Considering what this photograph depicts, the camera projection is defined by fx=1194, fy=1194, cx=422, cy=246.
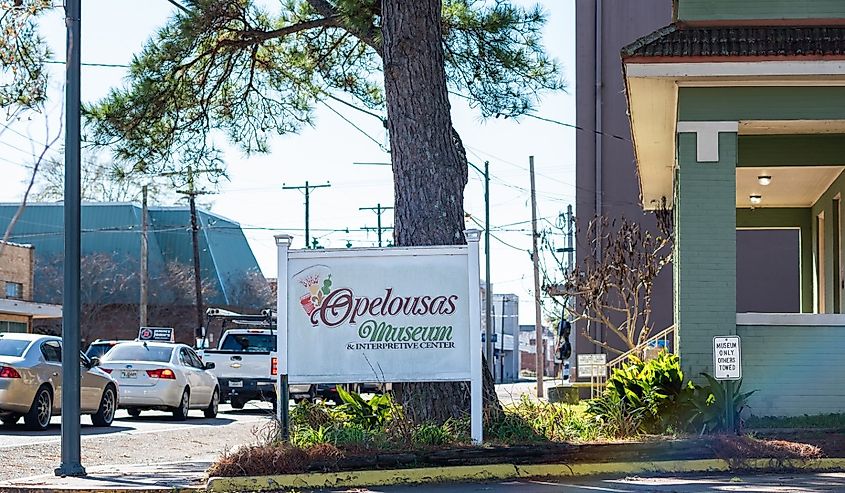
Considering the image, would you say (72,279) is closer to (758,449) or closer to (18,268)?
(758,449)

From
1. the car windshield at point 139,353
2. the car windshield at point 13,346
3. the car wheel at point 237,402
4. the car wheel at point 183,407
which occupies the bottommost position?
the car wheel at point 237,402

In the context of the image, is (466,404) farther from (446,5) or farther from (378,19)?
(446,5)

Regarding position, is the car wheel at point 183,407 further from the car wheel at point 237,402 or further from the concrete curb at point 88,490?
the concrete curb at point 88,490

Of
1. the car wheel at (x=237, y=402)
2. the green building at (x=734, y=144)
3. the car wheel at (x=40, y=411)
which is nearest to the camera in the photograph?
the green building at (x=734, y=144)

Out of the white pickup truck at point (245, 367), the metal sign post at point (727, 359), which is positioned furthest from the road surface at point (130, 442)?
the metal sign post at point (727, 359)

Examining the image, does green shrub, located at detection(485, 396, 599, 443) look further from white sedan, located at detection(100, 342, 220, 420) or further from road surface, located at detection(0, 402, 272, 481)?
white sedan, located at detection(100, 342, 220, 420)

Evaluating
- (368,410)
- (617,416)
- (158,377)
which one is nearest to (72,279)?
(368,410)

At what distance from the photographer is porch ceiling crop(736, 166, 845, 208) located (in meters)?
17.8

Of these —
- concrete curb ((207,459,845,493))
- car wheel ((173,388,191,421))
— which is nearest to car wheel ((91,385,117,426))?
car wheel ((173,388,191,421))

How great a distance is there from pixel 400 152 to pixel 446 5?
4334mm

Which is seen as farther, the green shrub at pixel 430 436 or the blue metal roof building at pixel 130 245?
the blue metal roof building at pixel 130 245

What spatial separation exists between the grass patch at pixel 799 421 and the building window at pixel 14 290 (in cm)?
3942

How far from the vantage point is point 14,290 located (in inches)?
1905

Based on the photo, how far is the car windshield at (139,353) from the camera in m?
24.0
